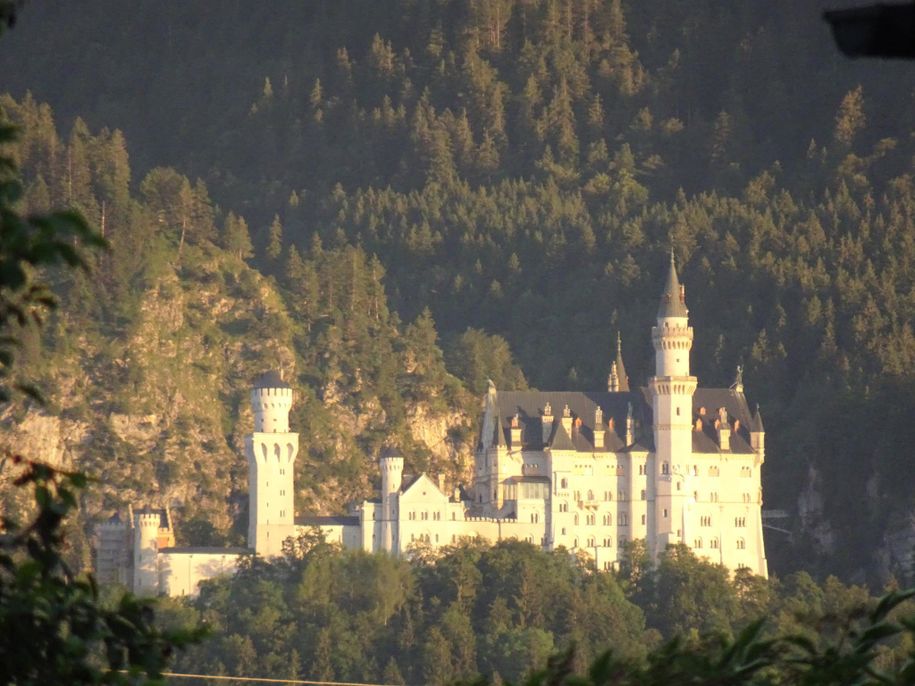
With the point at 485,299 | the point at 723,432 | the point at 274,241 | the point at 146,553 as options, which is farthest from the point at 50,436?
the point at 485,299

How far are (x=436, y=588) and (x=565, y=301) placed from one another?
5162cm

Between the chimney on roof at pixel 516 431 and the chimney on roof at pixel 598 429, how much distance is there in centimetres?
329

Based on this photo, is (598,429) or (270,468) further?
(598,429)

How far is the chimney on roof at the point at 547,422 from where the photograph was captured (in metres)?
134

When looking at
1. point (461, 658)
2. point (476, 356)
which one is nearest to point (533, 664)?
point (461, 658)

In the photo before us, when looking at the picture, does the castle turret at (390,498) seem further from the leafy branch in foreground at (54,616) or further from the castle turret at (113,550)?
the leafy branch in foreground at (54,616)

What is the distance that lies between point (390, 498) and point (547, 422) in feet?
32.8

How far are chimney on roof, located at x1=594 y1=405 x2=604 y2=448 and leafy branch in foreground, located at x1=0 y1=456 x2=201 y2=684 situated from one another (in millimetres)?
120641

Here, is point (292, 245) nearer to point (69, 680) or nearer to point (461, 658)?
point (461, 658)

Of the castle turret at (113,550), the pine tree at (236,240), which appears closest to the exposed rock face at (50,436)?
the castle turret at (113,550)

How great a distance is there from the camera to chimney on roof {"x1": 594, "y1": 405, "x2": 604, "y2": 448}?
134 meters

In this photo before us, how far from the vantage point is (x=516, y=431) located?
134375 mm

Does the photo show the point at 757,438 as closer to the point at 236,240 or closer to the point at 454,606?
the point at 454,606

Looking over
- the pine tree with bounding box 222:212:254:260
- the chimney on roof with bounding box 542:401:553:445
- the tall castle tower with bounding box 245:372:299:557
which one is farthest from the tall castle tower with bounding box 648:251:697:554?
the pine tree with bounding box 222:212:254:260
